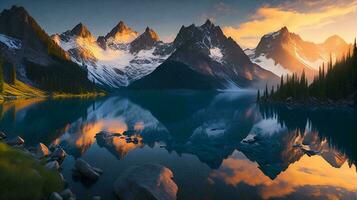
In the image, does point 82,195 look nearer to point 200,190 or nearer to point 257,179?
point 200,190

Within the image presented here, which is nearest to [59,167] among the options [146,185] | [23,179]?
[23,179]

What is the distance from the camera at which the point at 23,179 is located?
74.8 ft

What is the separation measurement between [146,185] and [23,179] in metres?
9.48

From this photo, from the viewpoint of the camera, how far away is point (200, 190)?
29281mm

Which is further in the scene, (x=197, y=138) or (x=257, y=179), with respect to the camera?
(x=197, y=138)

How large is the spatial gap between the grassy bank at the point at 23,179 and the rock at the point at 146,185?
→ 5534mm

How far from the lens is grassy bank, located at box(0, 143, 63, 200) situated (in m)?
21.2

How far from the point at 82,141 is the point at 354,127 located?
64637 millimetres

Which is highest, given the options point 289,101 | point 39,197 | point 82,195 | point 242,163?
point 39,197

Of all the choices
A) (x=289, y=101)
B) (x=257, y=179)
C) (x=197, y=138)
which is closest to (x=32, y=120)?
(x=197, y=138)

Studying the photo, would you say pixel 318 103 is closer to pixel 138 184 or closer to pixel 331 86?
pixel 331 86

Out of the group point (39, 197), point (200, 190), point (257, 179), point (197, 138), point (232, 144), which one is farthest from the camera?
point (197, 138)

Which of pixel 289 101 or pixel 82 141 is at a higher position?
pixel 82 141

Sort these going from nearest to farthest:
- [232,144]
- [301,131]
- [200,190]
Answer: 1. [200,190]
2. [232,144]
3. [301,131]
